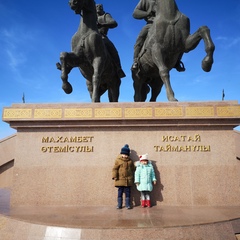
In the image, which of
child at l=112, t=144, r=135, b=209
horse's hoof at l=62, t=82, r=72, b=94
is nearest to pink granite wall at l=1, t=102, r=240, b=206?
child at l=112, t=144, r=135, b=209

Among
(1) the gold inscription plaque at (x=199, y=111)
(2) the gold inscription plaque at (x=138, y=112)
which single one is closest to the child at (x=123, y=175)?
(2) the gold inscription plaque at (x=138, y=112)

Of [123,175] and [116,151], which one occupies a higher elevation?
[116,151]

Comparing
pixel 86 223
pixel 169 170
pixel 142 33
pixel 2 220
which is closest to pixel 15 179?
pixel 2 220

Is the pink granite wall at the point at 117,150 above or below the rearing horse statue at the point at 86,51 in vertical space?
below

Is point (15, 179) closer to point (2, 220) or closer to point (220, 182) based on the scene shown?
point (2, 220)

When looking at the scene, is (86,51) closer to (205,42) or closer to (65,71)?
(65,71)

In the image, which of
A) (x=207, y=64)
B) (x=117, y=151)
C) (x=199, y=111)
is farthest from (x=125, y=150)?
(x=207, y=64)

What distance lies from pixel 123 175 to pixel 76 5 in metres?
5.27

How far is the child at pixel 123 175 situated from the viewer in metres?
5.67

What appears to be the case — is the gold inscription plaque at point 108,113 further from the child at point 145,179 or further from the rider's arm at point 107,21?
the rider's arm at point 107,21

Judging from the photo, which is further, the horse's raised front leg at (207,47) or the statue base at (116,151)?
the horse's raised front leg at (207,47)

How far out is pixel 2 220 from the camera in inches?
185

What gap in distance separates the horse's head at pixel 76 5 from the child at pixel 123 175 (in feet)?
15.3

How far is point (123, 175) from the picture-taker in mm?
5699
